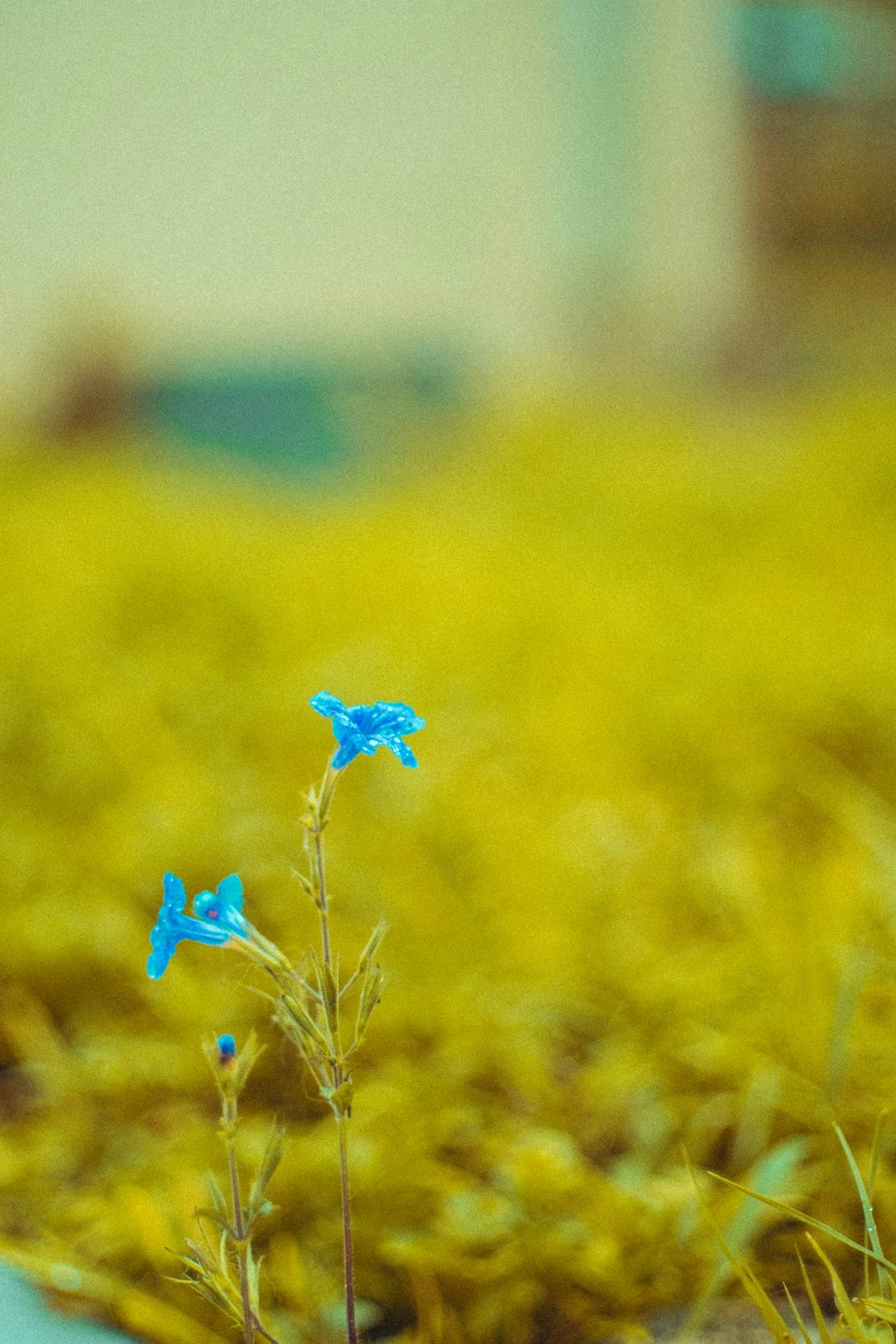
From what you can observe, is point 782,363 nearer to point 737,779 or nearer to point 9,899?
point 737,779

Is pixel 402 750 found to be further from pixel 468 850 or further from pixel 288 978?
pixel 468 850

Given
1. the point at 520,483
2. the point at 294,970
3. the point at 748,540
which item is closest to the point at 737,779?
the point at 294,970

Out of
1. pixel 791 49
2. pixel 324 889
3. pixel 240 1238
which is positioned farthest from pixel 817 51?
pixel 240 1238

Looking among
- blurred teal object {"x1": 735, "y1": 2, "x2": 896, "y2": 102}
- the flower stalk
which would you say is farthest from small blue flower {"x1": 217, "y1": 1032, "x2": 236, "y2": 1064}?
blurred teal object {"x1": 735, "y1": 2, "x2": 896, "y2": 102}

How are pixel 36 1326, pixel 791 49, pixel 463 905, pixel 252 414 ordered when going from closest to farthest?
pixel 36 1326 → pixel 463 905 → pixel 252 414 → pixel 791 49

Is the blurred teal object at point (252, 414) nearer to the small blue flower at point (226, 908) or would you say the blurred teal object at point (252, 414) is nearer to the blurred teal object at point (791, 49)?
the blurred teal object at point (791, 49)

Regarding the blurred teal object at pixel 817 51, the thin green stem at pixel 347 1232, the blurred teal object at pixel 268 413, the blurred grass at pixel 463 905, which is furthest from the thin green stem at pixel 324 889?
the blurred teal object at pixel 817 51
